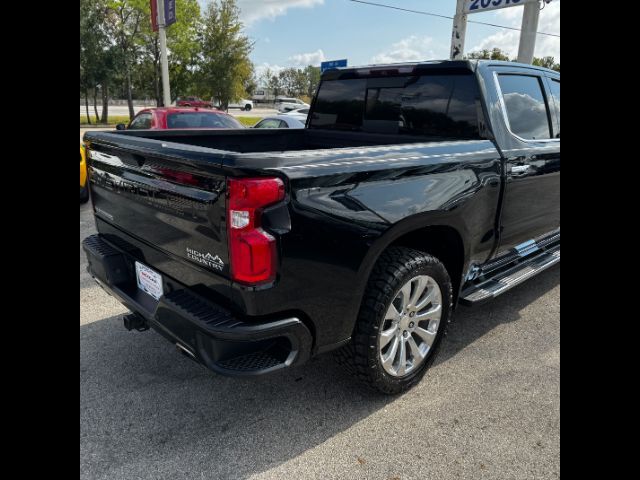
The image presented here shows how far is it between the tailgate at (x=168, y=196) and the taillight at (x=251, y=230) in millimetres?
57

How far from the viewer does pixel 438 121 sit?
3428 mm

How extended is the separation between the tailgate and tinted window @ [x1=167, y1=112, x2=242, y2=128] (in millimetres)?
5303

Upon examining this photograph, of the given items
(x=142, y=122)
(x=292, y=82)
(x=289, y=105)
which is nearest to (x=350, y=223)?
(x=142, y=122)

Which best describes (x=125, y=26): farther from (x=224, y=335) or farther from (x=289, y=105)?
(x=224, y=335)

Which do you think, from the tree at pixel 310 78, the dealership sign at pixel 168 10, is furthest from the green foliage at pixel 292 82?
the dealership sign at pixel 168 10

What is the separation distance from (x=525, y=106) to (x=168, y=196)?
110 inches

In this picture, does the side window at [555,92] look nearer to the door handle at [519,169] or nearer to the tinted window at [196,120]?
the door handle at [519,169]

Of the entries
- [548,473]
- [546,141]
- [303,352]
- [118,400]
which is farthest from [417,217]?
[118,400]

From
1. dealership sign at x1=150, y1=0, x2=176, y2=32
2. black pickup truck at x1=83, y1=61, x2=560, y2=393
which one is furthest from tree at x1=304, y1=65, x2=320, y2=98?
black pickup truck at x1=83, y1=61, x2=560, y2=393

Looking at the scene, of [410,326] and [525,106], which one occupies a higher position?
[525,106]

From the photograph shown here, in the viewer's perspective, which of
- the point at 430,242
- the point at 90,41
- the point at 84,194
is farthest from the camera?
the point at 90,41

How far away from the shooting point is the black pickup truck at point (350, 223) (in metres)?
2.04

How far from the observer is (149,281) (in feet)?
8.66
